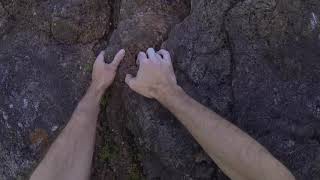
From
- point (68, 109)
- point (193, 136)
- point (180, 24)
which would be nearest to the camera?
point (193, 136)

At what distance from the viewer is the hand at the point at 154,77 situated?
3.86 m

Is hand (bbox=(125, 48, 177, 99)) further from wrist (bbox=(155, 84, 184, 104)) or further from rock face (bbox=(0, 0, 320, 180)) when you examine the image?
rock face (bbox=(0, 0, 320, 180))

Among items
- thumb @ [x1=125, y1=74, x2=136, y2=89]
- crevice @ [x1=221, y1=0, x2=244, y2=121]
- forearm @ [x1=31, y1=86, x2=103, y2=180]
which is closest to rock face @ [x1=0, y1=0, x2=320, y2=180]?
crevice @ [x1=221, y1=0, x2=244, y2=121]

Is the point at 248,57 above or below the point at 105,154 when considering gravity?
above

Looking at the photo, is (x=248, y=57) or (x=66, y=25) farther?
(x=66, y=25)

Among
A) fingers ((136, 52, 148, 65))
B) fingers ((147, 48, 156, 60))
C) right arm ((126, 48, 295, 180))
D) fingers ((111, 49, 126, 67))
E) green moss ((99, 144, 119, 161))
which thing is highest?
fingers ((147, 48, 156, 60))

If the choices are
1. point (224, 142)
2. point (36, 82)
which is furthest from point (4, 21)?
point (224, 142)

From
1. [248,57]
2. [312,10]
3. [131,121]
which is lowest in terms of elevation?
[131,121]

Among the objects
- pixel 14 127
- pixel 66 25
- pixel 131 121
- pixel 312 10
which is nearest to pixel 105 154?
pixel 131 121

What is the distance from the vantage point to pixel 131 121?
425 centimetres

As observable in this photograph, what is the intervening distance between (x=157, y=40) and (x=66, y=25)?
0.68 m

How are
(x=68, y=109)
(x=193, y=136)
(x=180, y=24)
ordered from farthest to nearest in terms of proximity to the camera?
(x=68, y=109), (x=180, y=24), (x=193, y=136)

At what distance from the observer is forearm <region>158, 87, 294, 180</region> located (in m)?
3.54

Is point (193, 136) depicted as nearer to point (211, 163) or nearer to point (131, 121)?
point (211, 163)
